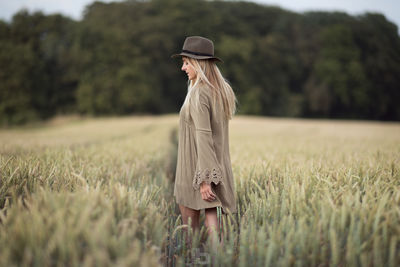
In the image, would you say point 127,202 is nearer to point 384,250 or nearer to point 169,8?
point 384,250

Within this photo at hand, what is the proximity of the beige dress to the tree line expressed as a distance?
989 inches

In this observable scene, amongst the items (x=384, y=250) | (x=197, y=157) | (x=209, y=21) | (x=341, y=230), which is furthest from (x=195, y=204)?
(x=209, y=21)

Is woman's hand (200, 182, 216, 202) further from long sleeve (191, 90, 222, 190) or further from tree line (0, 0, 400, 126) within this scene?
tree line (0, 0, 400, 126)

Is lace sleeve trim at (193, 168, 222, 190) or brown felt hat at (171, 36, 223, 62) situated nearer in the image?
lace sleeve trim at (193, 168, 222, 190)

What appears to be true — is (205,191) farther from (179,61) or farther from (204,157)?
(179,61)

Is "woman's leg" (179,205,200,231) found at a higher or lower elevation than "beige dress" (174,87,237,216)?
lower

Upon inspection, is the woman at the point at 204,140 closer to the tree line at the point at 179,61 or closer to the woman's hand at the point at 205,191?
the woman's hand at the point at 205,191

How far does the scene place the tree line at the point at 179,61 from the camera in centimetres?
2677

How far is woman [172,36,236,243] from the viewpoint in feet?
6.61

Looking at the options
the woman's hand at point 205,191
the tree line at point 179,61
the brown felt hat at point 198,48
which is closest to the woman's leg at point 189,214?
the woman's hand at point 205,191

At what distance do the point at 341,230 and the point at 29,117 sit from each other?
27896 mm

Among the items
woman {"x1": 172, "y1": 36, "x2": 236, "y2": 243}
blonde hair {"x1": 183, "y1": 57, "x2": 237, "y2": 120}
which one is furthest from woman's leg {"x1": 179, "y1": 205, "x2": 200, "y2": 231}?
blonde hair {"x1": 183, "y1": 57, "x2": 237, "y2": 120}

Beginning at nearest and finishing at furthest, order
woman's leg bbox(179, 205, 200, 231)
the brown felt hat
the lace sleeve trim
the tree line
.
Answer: the lace sleeve trim < the brown felt hat < woman's leg bbox(179, 205, 200, 231) < the tree line

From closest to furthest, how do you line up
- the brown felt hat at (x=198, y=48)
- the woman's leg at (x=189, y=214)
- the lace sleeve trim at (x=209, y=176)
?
1. the lace sleeve trim at (x=209, y=176)
2. the brown felt hat at (x=198, y=48)
3. the woman's leg at (x=189, y=214)
